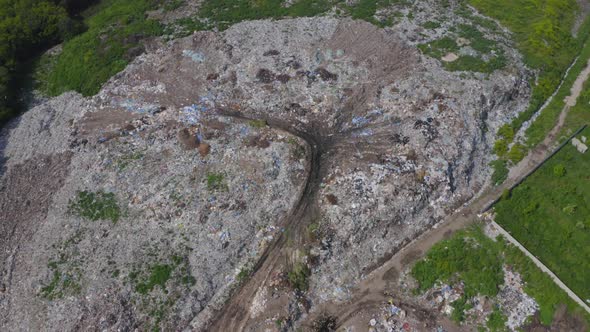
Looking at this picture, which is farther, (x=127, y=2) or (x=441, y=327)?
(x=127, y=2)

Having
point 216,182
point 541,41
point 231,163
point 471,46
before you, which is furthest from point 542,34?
point 216,182

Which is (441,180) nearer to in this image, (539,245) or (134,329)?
(539,245)

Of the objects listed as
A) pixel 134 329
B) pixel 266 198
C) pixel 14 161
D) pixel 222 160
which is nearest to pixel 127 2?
pixel 14 161

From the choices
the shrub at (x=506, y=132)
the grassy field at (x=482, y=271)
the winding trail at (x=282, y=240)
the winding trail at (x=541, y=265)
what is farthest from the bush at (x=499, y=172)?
the winding trail at (x=282, y=240)

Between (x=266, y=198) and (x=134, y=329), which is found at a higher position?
(x=266, y=198)

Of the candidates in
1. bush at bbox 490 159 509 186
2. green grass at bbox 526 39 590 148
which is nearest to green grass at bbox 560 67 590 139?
green grass at bbox 526 39 590 148

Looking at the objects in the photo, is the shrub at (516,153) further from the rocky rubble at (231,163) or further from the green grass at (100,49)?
the green grass at (100,49)
